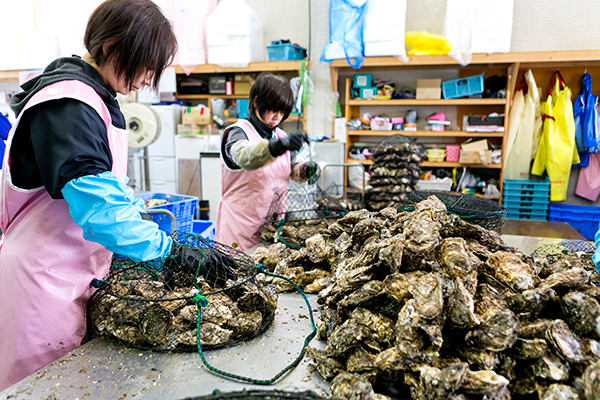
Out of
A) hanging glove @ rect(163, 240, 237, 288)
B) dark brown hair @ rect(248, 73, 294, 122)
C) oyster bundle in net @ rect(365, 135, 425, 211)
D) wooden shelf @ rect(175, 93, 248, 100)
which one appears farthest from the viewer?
wooden shelf @ rect(175, 93, 248, 100)

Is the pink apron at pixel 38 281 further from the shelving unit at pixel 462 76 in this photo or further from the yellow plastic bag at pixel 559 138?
the yellow plastic bag at pixel 559 138

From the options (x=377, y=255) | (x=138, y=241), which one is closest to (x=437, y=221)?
(x=377, y=255)

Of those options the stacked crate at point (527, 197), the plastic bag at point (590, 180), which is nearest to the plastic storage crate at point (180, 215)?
the stacked crate at point (527, 197)

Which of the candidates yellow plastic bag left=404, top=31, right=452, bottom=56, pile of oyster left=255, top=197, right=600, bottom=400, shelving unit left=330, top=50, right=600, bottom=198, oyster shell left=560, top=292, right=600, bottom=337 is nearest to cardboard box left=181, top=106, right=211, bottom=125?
shelving unit left=330, top=50, right=600, bottom=198

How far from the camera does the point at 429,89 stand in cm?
496

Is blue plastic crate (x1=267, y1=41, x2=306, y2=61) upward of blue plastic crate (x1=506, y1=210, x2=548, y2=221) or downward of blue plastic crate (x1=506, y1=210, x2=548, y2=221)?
upward

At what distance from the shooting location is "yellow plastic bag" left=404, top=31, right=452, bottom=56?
462cm

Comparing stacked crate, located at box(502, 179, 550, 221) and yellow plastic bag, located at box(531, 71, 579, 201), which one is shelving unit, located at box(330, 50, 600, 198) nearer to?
stacked crate, located at box(502, 179, 550, 221)

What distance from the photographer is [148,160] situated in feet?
20.2

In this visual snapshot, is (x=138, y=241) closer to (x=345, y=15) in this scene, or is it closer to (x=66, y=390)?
(x=66, y=390)

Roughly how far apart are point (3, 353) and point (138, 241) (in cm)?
58

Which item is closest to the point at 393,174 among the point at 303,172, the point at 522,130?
the point at 303,172

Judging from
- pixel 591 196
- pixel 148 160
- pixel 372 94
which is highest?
pixel 372 94

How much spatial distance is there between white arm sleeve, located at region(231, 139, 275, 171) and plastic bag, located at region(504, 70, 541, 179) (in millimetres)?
3921
